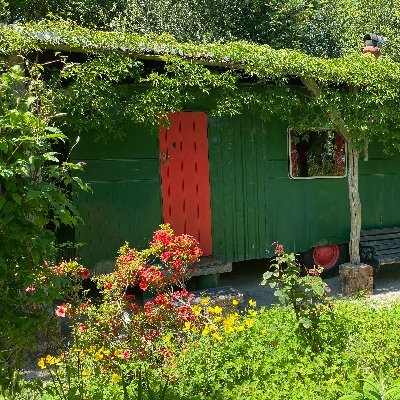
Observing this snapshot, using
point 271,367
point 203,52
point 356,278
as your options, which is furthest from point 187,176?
point 271,367

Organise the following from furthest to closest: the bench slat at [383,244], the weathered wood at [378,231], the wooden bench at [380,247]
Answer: the weathered wood at [378,231]
the bench slat at [383,244]
the wooden bench at [380,247]

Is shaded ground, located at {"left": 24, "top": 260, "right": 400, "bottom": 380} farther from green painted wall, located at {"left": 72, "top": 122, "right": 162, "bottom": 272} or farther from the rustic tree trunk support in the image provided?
green painted wall, located at {"left": 72, "top": 122, "right": 162, "bottom": 272}

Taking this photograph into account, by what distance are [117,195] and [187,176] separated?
3.65 ft

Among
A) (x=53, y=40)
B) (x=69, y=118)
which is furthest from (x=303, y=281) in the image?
(x=53, y=40)

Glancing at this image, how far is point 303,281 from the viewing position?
412cm

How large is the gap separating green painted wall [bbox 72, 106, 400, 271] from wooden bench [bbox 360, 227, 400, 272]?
27 centimetres

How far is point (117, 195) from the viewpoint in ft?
22.0

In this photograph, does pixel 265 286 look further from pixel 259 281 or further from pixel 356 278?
pixel 356 278

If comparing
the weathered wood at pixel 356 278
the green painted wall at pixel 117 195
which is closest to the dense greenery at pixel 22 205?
the green painted wall at pixel 117 195

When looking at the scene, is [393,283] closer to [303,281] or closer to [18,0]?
[303,281]

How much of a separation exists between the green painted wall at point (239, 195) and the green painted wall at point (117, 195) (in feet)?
0.04

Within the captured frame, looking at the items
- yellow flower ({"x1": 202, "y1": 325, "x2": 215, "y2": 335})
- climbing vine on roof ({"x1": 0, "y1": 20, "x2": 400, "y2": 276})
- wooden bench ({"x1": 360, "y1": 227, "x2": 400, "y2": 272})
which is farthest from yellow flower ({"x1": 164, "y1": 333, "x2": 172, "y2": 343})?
wooden bench ({"x1": 360, "y1": 227, "x2": 400, "y2": 272})

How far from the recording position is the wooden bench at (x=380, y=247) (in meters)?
8.07

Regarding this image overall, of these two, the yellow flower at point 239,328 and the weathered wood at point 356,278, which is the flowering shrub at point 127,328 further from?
the weathered wood at point 356,278
